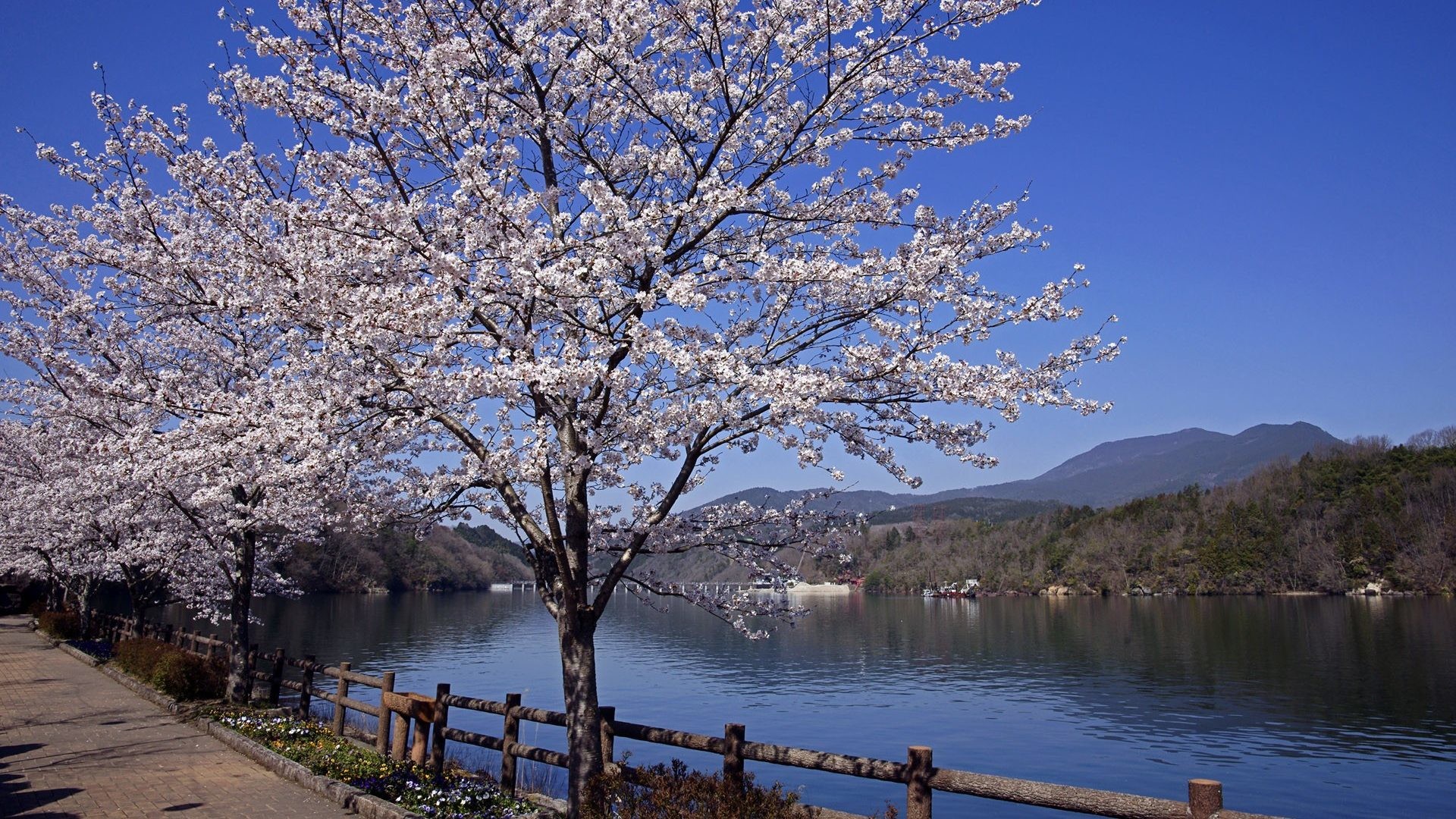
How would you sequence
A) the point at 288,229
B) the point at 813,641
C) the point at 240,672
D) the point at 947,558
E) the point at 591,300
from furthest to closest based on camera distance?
the point at 947,558 < the point at 813,641 < the point at 240,672 < the point at 288,229 < the point at 591,300

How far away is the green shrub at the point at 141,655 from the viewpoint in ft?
58.4

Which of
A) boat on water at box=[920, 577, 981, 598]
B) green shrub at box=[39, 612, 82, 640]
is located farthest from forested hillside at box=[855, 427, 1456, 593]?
green shrub at box=[39, 612, 82, 640]

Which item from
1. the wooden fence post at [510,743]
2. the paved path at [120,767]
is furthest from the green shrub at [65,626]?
the wooden fence post at [510,743]

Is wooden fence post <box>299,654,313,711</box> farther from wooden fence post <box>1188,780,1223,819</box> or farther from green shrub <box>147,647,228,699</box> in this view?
wooden fence post <box>1188,780,1223,819</box>

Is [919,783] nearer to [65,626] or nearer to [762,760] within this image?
[762,760]

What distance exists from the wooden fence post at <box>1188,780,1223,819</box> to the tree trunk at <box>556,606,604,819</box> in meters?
4.79

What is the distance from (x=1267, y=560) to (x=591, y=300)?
429 ft

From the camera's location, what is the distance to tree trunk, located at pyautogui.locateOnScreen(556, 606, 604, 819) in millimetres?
8211

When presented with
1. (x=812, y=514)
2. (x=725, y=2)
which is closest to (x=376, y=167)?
(x=725, y=2)

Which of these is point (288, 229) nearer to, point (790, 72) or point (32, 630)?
point (790, 72)

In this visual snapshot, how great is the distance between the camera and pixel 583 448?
8477mm

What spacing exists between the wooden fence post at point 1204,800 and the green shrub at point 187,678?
1621cm

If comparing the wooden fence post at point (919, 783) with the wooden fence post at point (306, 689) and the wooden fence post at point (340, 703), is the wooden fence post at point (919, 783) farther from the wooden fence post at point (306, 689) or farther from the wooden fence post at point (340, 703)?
the wooden fence post at point (306, 689)

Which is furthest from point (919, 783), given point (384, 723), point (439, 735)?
point (384, 723)
